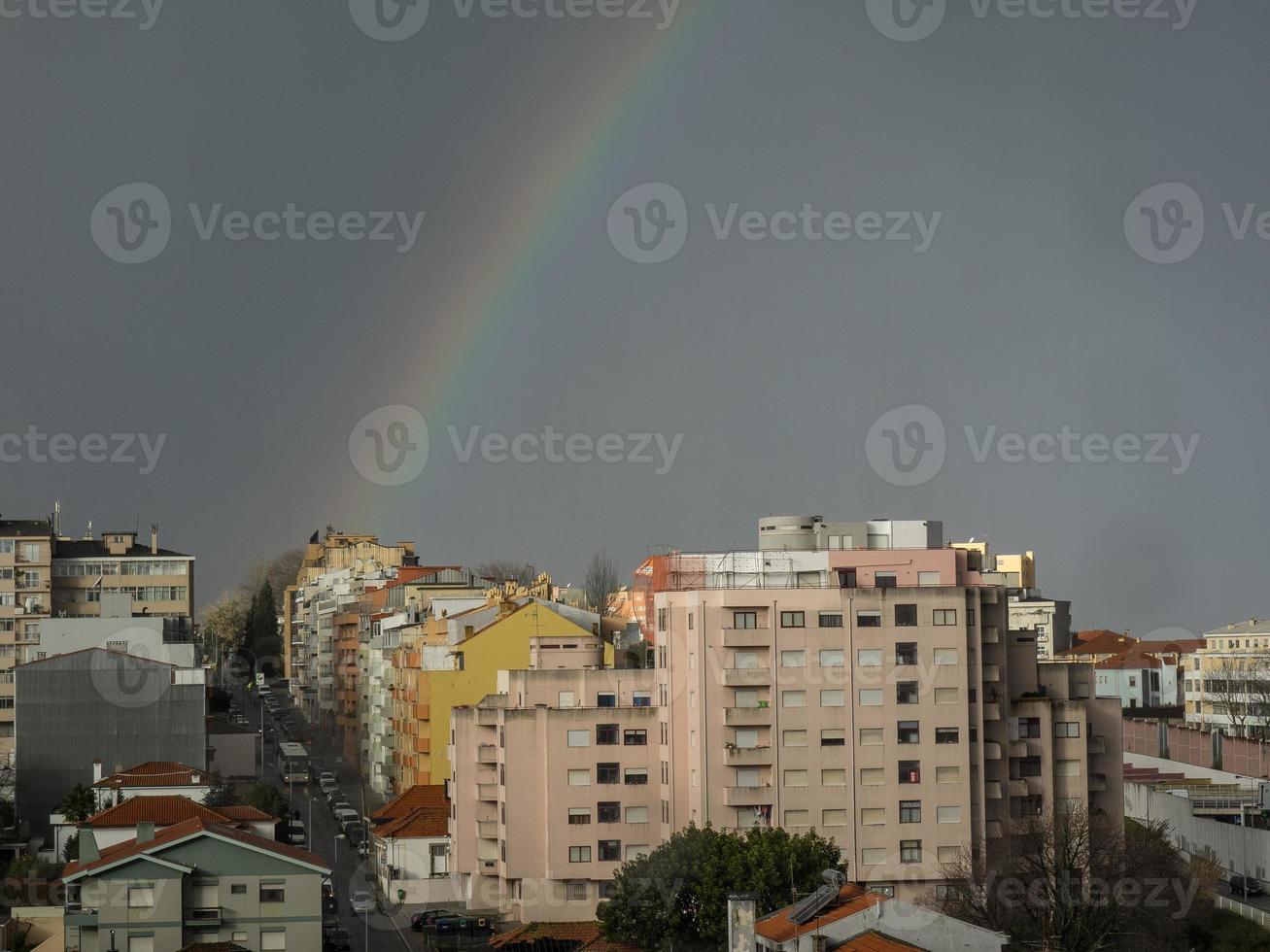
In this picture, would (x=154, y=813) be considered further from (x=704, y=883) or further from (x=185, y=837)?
(x=704, y=883)

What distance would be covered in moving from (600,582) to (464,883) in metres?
42.0

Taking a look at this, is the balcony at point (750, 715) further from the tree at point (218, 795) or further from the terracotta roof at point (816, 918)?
the tree at point (218, 795)

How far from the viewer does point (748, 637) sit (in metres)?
47.8

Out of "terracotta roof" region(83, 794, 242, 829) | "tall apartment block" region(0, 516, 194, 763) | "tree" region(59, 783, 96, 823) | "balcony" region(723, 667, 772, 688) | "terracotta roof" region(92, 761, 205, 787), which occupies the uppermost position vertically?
"tall apartment block" region(0, 516, 194, 763)

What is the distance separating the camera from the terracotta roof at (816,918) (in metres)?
31.3

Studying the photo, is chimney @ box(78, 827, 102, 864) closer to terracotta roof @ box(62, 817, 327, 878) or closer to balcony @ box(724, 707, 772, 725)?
terracotta roof @ box(62, 817, 327, 878)

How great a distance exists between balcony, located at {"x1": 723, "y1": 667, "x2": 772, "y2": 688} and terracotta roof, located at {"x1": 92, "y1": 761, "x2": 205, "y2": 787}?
18107 millimetres

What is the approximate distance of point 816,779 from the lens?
155 feet

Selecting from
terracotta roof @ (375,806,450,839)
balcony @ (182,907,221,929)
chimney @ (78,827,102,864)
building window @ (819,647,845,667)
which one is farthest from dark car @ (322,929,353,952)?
building window @ (819,647,845,667)

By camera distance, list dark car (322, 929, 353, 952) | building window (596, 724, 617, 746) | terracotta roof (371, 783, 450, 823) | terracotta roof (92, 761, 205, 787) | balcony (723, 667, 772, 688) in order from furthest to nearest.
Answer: terracotta roof (371, 783, 450, 823) < terracotta roof (92, 761, 205, 787) < building window (596, 724, 617, 746) < balcony (723, 667, 772, 688) < dark car (322, 929, 353, 952)

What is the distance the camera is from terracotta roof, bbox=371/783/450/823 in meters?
60.4

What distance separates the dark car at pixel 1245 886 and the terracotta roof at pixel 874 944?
24992 millimetres

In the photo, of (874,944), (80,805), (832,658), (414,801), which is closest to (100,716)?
(80,805)

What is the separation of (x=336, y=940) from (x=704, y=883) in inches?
417
